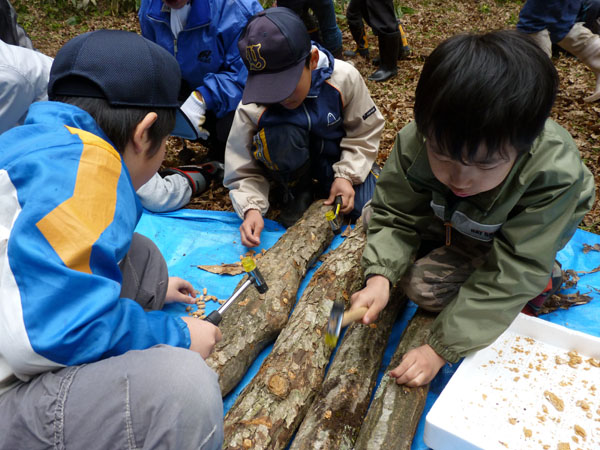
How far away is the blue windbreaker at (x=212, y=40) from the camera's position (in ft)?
10.9

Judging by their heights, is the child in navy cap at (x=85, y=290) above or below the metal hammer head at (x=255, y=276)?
above

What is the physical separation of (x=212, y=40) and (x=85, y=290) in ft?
9.22

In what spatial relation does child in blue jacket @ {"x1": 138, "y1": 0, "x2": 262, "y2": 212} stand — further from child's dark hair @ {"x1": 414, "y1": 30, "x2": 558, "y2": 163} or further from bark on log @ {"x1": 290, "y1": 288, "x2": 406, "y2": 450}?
child's dark hair @ {"x1": 414, "y1": 30, "x2": 558, "y2": 163}

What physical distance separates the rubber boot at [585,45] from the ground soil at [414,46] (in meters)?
0.32

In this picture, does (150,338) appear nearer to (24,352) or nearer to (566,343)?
(24,352)

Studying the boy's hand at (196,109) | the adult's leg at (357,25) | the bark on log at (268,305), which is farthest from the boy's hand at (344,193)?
the adult's leg at (357,25)

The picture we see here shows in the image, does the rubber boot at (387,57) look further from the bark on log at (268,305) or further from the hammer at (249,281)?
the hammer at (249,281)

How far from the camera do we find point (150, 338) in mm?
1334

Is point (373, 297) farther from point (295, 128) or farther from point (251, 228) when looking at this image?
point (295, 128)

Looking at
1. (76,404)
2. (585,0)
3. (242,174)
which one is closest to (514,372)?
(76,404)

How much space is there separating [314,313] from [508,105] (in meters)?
1.23

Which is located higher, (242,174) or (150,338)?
(150,338)

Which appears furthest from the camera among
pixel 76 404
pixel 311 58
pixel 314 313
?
pixel 311 58

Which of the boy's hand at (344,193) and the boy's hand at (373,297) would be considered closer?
the boy's hand at (373,297)
